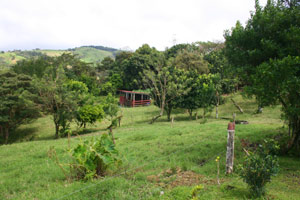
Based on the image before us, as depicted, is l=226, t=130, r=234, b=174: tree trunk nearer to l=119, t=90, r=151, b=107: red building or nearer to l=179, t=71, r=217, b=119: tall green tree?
l=179, t=71, r=217, b=119: tall green tree

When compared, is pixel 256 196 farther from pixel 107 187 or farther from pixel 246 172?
pixel 107 187

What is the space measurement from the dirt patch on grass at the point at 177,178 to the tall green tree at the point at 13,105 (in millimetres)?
13891

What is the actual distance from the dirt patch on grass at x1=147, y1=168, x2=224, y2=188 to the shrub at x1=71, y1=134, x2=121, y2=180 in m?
1.16

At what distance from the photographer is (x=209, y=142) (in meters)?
9.49

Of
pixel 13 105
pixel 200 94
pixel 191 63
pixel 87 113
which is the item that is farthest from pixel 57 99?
pixel 191 63

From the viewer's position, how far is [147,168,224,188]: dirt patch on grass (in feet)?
17.6

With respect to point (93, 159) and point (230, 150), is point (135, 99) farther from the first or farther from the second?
point (230, 150)

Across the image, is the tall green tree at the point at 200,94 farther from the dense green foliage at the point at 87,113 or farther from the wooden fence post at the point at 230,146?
the wooden fence post at the point at 230,146

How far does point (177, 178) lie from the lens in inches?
224

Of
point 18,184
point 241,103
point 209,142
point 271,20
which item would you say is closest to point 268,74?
point 271,20

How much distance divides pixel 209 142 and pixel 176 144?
1427 millimetres

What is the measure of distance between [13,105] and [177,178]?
59.5ft

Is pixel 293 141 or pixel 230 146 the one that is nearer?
pixel 230 146

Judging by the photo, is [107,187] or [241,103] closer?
[107,187]
